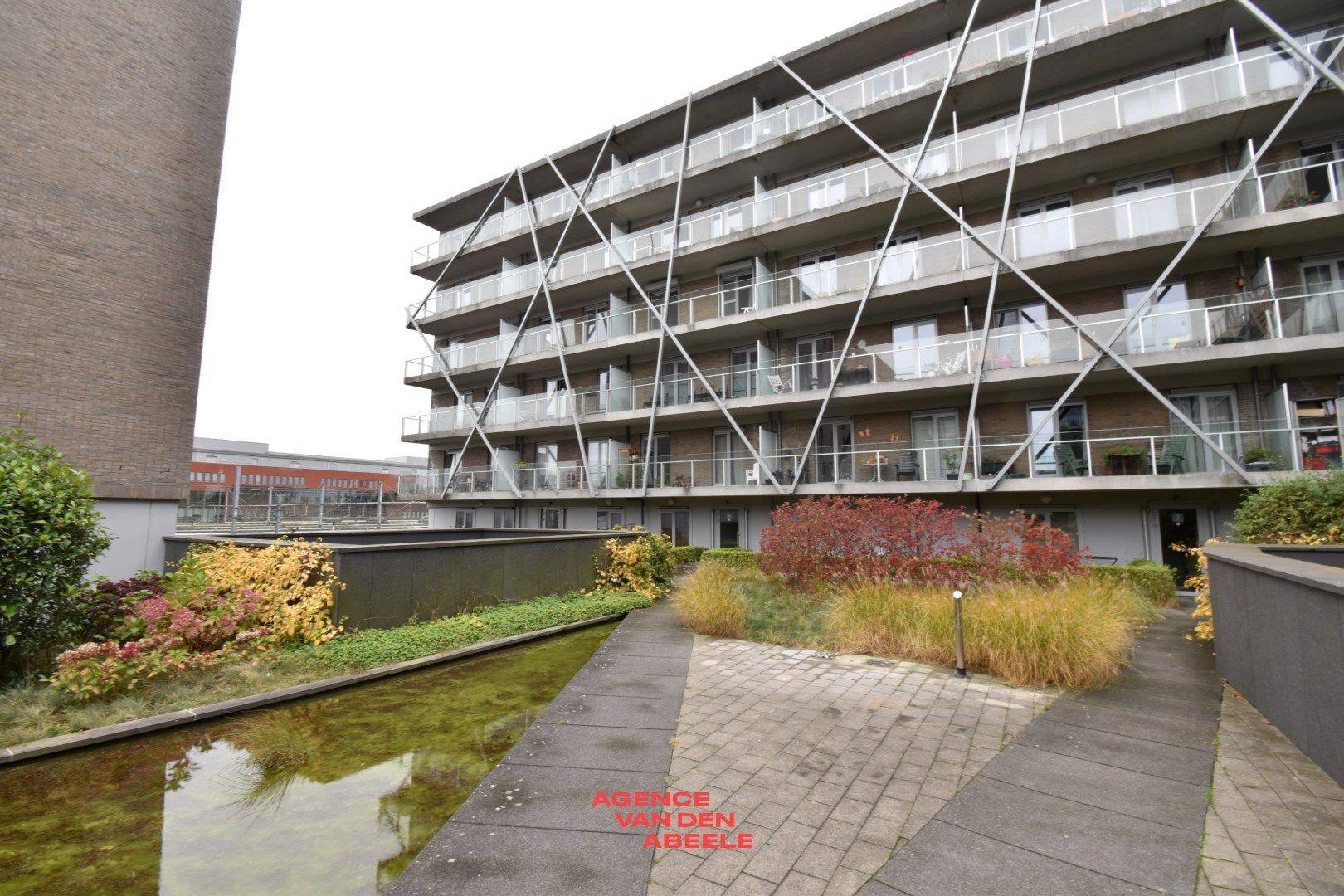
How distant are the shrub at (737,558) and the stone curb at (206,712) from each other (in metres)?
7.79

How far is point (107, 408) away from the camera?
999 cm

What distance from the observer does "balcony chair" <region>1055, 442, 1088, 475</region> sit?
48.8ft

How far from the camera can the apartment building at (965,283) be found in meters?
13.9

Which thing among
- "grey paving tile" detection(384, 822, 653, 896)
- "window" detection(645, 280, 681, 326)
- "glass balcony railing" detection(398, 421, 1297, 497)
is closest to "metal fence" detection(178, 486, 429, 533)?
"glass balcony railing" detection(398, 421, 1297, 497)

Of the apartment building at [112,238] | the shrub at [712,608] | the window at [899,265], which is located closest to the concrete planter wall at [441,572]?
the apartment building at [112,238]

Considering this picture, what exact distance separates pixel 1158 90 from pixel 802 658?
1642 cm

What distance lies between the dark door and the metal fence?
89.5 feet

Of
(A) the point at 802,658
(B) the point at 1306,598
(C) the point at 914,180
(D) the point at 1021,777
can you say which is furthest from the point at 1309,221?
(D) the point at 1021,777

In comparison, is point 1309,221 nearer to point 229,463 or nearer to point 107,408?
point 107,408

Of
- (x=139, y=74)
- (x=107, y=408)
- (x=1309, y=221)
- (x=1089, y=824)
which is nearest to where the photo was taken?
(x=1089, y=824)

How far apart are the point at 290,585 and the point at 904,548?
9.43m

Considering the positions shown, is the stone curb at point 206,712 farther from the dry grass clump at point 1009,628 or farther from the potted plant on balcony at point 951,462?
the potted plant on balcony at point 951,462

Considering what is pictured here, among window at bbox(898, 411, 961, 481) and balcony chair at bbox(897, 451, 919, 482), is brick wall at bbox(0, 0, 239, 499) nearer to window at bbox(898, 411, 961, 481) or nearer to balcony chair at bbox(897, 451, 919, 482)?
balcony chair at bbox(897, 451, 919, 482)

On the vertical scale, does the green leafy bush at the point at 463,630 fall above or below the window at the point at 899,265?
below
